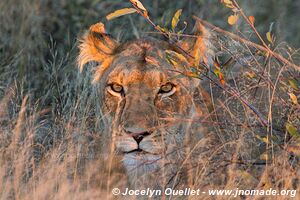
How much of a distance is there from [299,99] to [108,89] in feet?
4.77

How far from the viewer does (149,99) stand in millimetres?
6277

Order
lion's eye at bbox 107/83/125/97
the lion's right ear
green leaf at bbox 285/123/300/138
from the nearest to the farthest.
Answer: green leaf at bbox 285/123/300/138 → lion's eye at bbox 107/83/125/97 → the lion's right ear

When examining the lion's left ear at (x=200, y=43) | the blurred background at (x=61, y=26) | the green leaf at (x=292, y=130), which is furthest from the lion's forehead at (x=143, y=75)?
the blurred background at (x=61, y=26)

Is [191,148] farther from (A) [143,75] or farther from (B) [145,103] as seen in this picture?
(A) [143,75]

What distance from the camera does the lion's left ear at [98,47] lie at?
6.91 meters

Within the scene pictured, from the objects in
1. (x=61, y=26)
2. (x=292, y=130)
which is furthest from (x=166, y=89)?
(x=61, y=26)

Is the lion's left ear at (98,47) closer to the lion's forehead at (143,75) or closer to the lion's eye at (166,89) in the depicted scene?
the lion's forehead at (143,75)

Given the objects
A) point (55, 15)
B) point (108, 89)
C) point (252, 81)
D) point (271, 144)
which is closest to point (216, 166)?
point (271, 144)

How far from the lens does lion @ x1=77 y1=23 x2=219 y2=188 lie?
5.77 m

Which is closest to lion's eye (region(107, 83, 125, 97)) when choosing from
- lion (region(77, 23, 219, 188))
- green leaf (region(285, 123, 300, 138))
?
lion (region(77, 23, 219, 188))

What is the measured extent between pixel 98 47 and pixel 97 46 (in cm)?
1

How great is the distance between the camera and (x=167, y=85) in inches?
252

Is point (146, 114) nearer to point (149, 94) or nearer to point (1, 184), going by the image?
point (149, 94)

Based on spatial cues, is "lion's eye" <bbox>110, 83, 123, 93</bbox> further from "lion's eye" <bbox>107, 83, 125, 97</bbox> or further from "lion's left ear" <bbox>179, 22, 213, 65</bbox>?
"lion's left ear" <bbox>179, 22, 213, 65</bbox>
